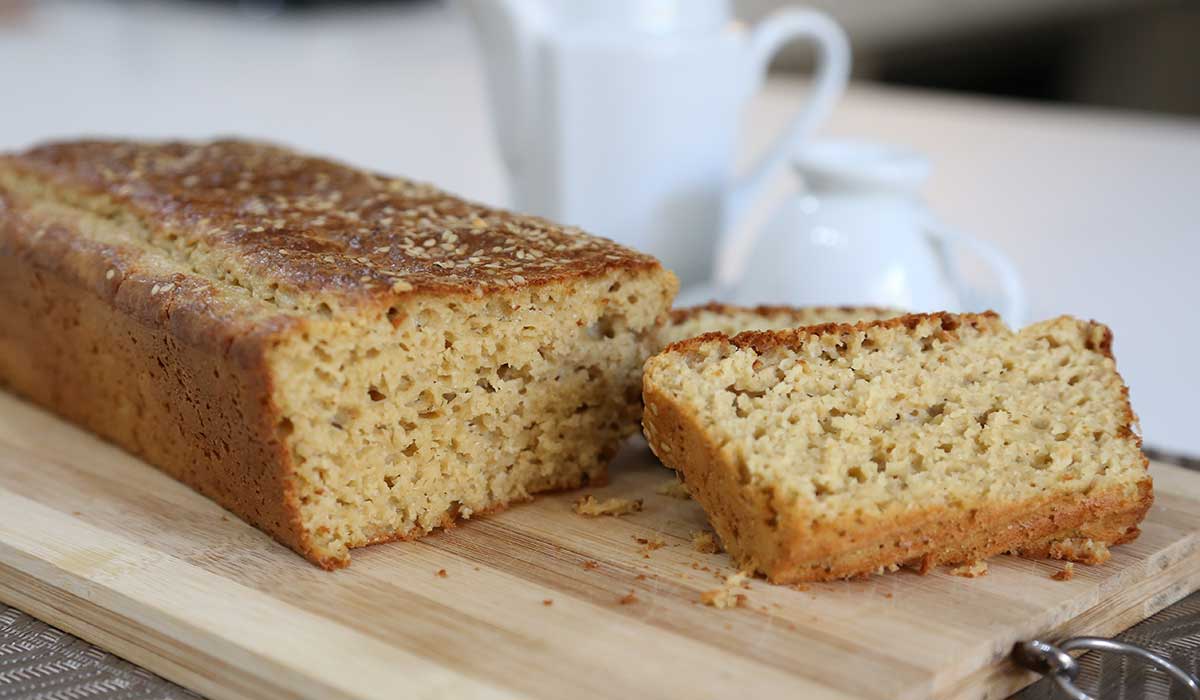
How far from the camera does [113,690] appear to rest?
1.97 metres

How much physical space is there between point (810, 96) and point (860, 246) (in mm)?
789

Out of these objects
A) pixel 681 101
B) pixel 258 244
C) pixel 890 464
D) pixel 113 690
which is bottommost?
pixel 113 690

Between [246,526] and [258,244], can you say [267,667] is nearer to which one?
[246,526]

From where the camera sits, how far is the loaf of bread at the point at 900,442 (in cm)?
212

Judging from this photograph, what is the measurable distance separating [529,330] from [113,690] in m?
0.92

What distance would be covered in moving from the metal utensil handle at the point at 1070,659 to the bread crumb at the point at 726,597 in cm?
43

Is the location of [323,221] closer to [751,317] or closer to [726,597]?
[751,317]

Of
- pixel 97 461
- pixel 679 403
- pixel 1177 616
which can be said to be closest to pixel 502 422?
pixel 679 403

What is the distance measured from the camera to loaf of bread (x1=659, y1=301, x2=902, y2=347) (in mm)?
2736

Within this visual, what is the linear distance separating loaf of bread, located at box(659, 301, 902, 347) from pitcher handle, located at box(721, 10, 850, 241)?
1.04 metres

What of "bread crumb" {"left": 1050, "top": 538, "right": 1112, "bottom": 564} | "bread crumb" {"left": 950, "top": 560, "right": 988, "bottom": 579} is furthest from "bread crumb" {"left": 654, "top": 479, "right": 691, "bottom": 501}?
"bread crumb" {"left": 1050, "top": 538, "right": 1112, "bottom": 564}

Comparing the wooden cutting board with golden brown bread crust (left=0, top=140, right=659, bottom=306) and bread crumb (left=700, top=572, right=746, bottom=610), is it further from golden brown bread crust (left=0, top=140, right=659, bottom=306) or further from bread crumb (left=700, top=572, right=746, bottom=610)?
golden brown bread crust (left=0, top=140, right=659, bottom=306)

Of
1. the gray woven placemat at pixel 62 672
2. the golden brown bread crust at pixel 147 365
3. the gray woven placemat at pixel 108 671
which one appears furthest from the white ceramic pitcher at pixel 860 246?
the gray woven placemat at pixel 62 672

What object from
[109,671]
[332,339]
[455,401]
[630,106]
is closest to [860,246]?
[630,106]
